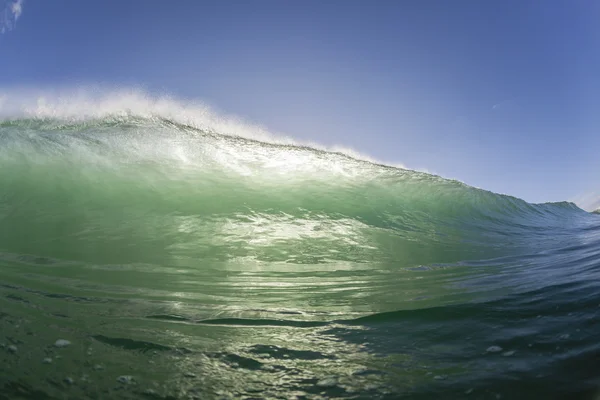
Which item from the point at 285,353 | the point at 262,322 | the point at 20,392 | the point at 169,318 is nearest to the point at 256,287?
the point at 262,322

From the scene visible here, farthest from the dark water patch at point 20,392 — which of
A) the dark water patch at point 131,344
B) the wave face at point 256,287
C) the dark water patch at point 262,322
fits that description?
the dark water patch at point 262,322

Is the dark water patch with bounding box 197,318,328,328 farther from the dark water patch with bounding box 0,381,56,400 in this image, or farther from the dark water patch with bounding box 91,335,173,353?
the dark water patch with bounding box 0,381,56,400

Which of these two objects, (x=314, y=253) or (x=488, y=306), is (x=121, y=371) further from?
(x=314, y=253)

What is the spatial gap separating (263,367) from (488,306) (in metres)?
1.88

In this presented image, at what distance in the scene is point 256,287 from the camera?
11.8 ft

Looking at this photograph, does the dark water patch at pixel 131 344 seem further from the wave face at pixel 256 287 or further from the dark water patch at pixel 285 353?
the dark water patch at pixel 285 353

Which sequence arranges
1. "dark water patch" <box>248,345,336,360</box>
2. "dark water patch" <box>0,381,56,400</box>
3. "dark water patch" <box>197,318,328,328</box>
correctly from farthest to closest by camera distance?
1. "dark water patch" <box>197,318,328,328</box>
2. "dark water patch" <box>248,345,336,360</box>
3. "dark water patch" <box>0,381,56,400</box>

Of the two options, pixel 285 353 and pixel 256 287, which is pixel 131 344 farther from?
pixel 256 287

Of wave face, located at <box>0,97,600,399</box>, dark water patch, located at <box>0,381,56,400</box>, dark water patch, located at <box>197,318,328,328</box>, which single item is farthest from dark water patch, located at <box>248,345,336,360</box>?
dark water patch, located at <box>0,381,56,400</box>

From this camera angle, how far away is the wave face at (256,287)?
178 cm

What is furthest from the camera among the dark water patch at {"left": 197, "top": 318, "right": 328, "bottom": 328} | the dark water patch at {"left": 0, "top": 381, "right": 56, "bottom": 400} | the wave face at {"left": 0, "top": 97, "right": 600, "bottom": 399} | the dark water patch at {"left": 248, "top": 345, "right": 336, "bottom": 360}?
the dark water patch at {"left": 197, "top": 318, "right": 328, "bottom": 328}

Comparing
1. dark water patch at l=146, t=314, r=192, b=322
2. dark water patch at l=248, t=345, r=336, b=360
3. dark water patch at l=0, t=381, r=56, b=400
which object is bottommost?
dark water patch at l=248, t=345, r=336, b=360

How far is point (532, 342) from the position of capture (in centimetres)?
209

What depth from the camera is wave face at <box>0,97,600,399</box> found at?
1777 mm
